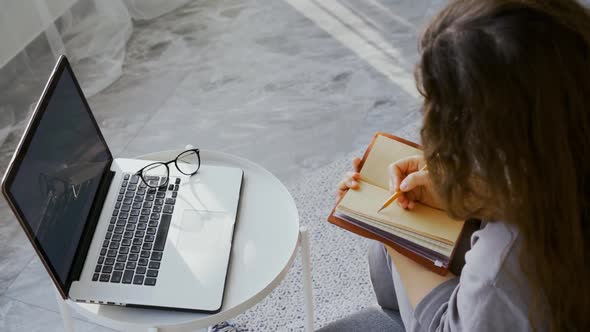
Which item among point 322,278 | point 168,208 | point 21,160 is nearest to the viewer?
point 21,160

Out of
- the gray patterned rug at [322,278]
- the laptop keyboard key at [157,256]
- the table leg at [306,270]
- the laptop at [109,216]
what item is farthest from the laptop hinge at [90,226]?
the gray patterned rug at [322,278]

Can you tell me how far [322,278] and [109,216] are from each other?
62cm

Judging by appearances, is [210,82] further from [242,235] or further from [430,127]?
[430,127]

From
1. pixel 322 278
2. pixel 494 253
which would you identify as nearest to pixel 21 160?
pixel 494 253

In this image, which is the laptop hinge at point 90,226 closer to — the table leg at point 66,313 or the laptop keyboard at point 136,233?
the laptop keyboard at point 136,233

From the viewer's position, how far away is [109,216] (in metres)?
1.13

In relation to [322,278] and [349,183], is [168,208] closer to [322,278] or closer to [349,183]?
[349,183]

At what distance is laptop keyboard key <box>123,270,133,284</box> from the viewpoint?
1.03m

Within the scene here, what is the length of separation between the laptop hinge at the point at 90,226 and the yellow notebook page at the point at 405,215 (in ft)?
1.31

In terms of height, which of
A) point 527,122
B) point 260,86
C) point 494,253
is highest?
point 527,122

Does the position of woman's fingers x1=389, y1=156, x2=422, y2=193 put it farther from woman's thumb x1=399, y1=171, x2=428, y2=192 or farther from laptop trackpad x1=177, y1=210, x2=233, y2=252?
laptop trackpad x1=177, y1=210, x2=233, y2=252

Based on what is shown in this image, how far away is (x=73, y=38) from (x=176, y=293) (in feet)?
4.80

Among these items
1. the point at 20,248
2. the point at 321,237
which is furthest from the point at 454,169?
the point at 20,248

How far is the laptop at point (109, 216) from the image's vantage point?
3.16 ft
